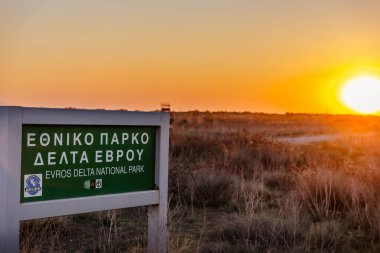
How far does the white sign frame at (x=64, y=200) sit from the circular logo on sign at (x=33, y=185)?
87mm

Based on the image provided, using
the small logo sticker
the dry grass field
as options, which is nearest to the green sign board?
the small logo sticker

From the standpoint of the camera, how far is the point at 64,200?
4395 millimetres

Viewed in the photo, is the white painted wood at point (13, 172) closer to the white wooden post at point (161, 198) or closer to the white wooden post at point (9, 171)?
the white wooden post at point (9, 171)

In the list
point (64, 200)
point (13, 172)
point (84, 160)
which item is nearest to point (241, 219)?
point (84, 160)

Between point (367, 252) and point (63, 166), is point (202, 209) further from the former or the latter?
point (63, 166)

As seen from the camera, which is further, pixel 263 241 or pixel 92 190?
pixel 263 241

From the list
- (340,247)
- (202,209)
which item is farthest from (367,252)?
(202,209)

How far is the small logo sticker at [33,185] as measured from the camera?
421cm

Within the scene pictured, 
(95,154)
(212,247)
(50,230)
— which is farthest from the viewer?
(50,230)

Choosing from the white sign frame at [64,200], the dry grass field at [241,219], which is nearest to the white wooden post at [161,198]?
the white sign frame at [64,200]

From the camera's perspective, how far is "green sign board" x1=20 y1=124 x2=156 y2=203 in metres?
4.23

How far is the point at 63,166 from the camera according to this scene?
14.5ft

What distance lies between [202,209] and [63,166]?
16.1 ft

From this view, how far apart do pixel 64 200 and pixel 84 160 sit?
35 cm
